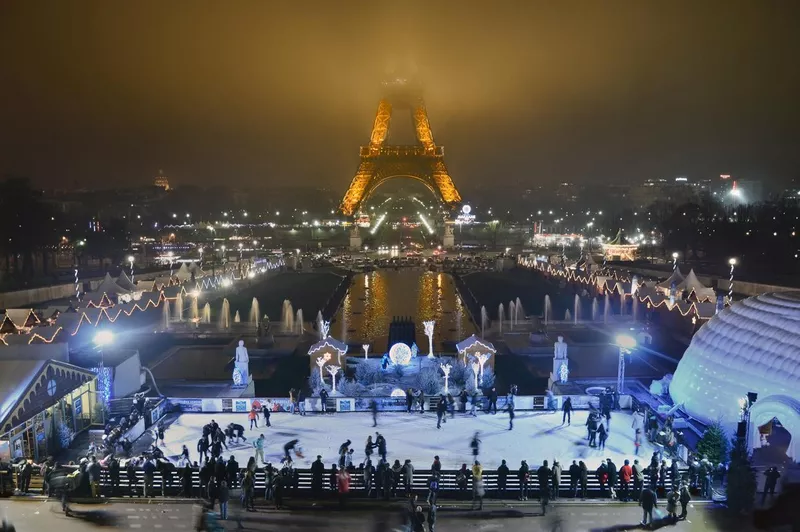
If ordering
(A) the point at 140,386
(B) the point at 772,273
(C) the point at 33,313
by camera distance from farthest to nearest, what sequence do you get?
(B) the point at 772,273 → (C) the point at 33,313 → (A) the point at 140,386

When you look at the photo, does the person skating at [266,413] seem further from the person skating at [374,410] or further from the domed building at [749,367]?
the domed building at [749,367]

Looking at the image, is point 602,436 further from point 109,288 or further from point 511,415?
point 109,288

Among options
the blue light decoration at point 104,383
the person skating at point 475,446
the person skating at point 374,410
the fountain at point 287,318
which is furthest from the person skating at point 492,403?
the fountain at point 287,318

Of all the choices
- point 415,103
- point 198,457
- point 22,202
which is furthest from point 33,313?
point 415,103

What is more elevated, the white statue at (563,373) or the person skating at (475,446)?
the white statue at (563,373)

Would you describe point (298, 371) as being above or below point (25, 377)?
below

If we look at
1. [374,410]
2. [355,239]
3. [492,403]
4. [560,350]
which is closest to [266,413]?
[374,410]

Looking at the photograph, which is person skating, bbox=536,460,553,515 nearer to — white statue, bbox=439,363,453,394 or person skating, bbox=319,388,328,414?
white statue, bbox=439,363,453,394

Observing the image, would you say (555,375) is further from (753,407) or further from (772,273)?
(772,273)
